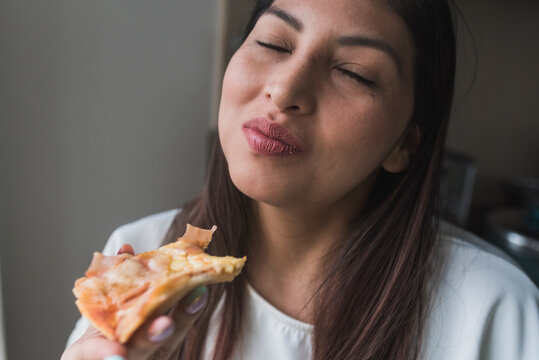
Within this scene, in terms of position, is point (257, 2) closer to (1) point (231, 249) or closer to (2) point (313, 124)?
(2) point (313, 124)

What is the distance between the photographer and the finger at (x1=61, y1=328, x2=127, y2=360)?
0.50 meters

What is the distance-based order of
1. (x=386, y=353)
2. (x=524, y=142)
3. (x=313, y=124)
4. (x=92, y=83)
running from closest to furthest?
(x=313, y=124) → (x=386, y=353) → (x=92, y=83) → (x=524, y=142)

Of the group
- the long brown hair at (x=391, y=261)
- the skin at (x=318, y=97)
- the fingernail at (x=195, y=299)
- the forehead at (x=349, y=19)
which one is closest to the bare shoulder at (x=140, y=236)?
the long brown hair at (x=391, y=261)

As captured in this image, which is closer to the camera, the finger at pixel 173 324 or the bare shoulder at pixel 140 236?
the finger at pixel 173 324

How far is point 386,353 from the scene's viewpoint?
0.83 meters

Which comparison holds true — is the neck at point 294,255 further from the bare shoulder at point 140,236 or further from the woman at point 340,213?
the bare shoulder at point 140,236

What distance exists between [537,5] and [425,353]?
2060 millimetres

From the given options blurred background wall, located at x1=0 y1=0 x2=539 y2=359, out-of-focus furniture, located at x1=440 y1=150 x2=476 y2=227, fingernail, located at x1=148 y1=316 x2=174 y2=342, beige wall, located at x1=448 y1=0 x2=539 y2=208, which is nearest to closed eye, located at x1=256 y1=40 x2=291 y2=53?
fingernail, located at x1=148 y1=316 x2=174 y2=342

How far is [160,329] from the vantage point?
1.62 ft

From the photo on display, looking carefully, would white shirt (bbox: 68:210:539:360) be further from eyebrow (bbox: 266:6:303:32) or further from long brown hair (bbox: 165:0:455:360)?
eyebrow (bbox: 266:6:303:32)

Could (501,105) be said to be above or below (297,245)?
above

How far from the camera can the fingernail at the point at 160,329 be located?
0.49m

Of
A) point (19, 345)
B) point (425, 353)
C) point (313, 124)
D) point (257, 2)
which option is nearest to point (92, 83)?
point (257, 2)

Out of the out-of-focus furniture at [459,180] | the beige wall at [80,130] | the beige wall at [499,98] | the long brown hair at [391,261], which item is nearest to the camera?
the long brown hair at [391,261]
